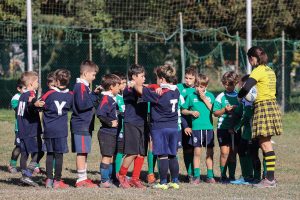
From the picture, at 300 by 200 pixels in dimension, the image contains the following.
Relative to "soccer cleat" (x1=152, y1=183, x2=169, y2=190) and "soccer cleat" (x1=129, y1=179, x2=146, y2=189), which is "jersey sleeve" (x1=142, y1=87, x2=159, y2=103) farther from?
"soccer cleat" (x1=129, y1=179, x2=146, y2=189)

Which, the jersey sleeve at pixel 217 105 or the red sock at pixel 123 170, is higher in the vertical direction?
the jersey sleeve at pixel 217 105

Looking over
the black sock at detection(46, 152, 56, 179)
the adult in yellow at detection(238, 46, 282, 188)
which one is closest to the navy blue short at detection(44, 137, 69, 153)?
the black sock at detection(46, 152, 56, 179)

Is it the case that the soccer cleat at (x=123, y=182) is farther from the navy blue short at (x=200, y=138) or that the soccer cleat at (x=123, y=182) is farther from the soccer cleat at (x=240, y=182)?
the soccer cleat at (x=240, y=182)

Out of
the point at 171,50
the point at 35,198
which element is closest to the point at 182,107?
the point at 35,198

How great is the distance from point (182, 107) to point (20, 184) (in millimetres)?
2546

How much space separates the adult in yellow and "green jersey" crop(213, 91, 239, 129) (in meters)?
0.68

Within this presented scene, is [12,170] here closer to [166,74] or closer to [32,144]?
[32,144]

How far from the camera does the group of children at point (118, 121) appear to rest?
34.3 ft

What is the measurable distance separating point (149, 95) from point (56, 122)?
4.37ft

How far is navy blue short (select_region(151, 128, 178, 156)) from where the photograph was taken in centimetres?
1041

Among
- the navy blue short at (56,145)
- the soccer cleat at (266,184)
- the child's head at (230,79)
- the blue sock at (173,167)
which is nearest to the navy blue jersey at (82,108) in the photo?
the navy blue short at (56,145)

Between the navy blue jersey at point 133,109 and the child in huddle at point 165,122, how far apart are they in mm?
194

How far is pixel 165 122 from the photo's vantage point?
412 inches

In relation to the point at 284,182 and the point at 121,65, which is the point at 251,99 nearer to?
the point at 284,182
